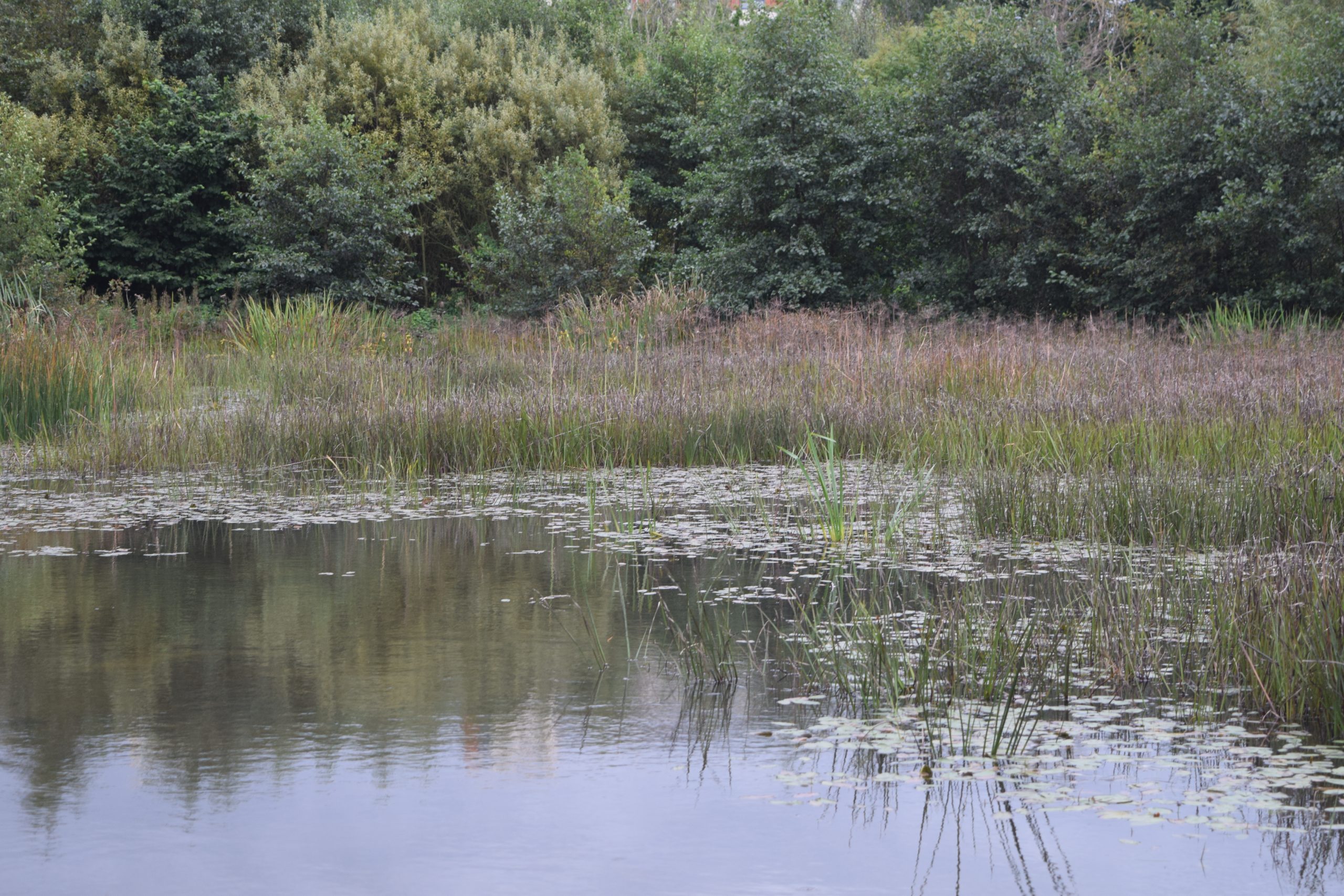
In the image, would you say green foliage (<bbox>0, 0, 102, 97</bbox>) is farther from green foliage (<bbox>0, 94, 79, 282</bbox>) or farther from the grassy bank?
the grassy bank

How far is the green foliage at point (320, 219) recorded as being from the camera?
58.1ft

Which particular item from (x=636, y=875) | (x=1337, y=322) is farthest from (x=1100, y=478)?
(x=1337, y=322)

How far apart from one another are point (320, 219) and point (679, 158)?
288 inches

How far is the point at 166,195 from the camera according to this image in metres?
19.7

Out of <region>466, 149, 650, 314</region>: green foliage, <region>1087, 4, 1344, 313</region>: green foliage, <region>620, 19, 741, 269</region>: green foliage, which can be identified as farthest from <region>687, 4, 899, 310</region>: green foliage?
<region>620, 19, 741, 269</region>: green foliage

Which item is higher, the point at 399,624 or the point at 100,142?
the point at 100,142

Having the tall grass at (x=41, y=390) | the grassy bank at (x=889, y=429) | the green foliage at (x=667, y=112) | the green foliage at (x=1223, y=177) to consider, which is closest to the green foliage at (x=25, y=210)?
the grassy bank at (x=889, y=429)

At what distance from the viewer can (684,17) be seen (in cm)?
2928

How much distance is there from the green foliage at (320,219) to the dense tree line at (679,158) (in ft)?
0.15

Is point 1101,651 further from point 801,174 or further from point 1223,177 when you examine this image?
point 801,174

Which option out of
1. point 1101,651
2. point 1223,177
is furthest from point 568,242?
point 1101,651

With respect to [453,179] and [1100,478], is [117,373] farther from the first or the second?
[453,179]

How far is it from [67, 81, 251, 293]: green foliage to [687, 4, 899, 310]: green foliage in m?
7.75

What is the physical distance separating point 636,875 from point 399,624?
1.90 m
